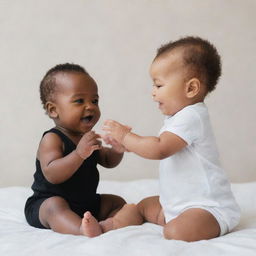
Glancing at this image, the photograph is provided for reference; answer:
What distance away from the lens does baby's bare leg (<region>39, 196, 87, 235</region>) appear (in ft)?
4.29

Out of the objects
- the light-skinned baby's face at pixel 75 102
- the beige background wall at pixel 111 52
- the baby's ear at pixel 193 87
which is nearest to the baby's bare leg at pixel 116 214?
the light-skinned baby's face at pixel 75 102

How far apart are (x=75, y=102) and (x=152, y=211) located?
41 cm

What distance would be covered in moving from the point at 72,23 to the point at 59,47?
14 centimetres

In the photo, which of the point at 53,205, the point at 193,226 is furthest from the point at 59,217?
the point at 193,226

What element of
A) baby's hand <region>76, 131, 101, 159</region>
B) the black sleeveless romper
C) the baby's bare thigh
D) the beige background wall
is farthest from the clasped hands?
the beige background wall

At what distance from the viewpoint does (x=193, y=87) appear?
50.5 inches

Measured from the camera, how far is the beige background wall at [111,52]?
7.74ft

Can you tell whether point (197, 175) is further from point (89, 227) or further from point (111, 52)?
point (111, 52)

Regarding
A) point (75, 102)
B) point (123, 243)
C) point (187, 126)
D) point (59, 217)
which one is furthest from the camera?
point (75, 102)

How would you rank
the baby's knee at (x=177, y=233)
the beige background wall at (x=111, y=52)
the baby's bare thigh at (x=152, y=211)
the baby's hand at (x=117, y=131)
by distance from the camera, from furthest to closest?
the beige background wall at (x=111, y=52), the baby's bare thigh at (x=152, y=211), the baby's hand at (x=117, y=131), the baby's knee at (x=177, y=233)

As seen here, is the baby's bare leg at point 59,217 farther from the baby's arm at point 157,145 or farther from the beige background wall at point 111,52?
the beige background wall at point 111,52

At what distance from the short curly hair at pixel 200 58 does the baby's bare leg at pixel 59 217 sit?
0.53 meters

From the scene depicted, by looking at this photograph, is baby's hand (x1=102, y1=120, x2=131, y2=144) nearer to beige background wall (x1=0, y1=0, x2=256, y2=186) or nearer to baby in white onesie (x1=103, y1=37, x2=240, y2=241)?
baby in white onesie (x1=103, y1=37, x2=240, y2=241)

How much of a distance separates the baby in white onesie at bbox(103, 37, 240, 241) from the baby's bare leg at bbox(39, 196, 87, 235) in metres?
0.26
